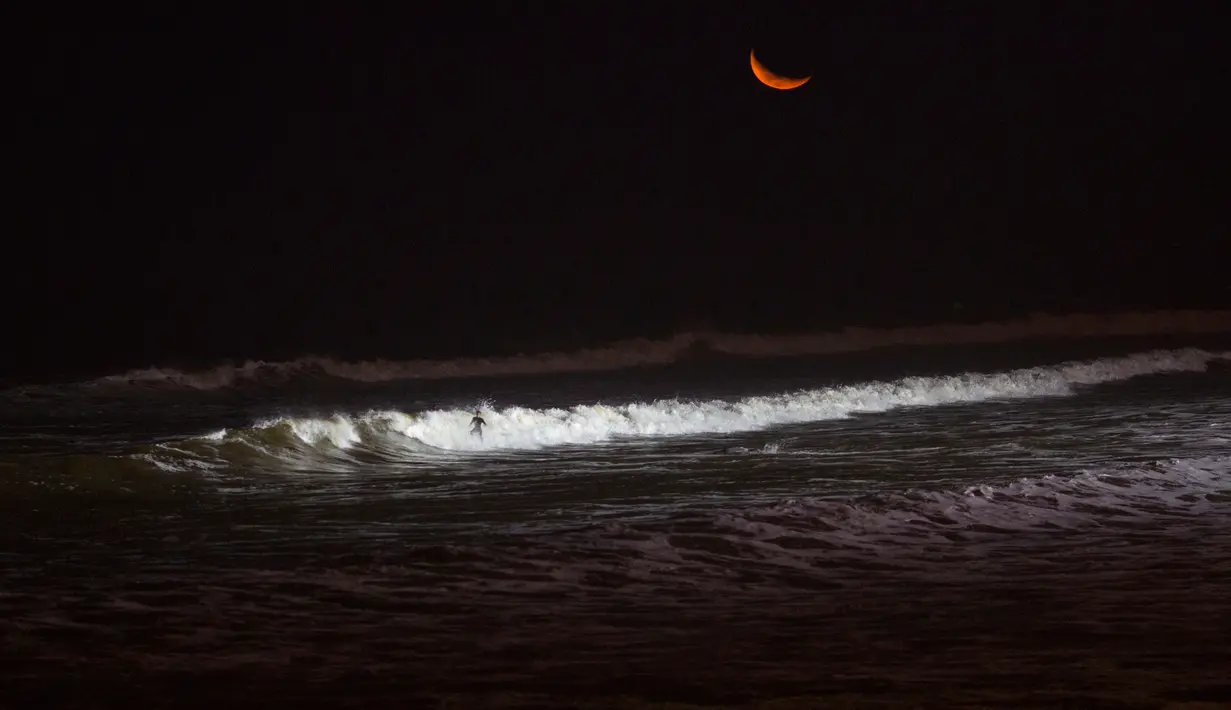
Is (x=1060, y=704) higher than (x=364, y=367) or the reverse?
the reverse

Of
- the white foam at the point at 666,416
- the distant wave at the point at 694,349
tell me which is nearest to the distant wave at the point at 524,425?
the white foam at the point at 666,416

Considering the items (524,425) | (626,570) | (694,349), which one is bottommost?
(626,570)

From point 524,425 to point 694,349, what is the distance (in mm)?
34006

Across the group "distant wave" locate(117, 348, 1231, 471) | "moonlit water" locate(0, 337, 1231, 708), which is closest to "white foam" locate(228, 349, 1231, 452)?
"distant wave" locate(117, 348, 1231, 471)

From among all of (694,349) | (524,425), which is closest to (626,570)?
(524,425)

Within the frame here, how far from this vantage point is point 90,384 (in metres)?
35.3

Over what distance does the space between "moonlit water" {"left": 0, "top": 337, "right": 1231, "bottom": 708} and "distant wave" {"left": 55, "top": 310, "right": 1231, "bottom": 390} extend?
24367 mm

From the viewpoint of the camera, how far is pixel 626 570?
24.7 ft

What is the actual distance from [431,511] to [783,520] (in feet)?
9.90

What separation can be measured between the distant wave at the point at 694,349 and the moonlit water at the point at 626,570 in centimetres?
2437

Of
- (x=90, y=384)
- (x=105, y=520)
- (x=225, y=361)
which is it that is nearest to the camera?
(x=105, y=520)

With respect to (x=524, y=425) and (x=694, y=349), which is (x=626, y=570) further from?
(x=694, y=349)

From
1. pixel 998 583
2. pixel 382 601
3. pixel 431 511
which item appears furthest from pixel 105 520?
pixel 998 583

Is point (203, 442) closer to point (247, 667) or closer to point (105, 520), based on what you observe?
point (105, 520)
